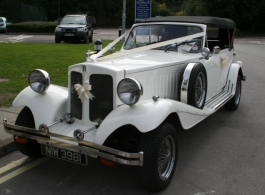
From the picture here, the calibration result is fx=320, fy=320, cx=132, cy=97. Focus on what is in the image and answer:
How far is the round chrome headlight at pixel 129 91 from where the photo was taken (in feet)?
10.7

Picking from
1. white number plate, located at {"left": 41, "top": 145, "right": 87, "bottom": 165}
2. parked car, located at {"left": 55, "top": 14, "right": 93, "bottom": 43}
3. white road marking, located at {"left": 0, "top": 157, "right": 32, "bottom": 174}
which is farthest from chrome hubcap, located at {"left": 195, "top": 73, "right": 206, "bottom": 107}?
parked car, located at {"left": 55, "top": 14, "right": 93, "bottom": 43}

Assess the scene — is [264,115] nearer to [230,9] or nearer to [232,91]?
[232,91]

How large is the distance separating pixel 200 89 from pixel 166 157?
5.22ft

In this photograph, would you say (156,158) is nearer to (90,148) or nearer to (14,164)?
Result: (90,148)

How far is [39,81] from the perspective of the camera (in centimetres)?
399

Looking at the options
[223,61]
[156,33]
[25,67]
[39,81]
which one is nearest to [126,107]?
[39,81]

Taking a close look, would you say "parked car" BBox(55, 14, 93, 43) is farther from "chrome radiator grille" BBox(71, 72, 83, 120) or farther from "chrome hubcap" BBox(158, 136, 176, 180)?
"chrome hubcap" BBox(158, 136, 176, 180)

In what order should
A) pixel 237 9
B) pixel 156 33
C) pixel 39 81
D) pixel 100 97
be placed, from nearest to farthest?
pixel 100 97 < pixel 39 81 < pixel 156 33 < pixel 237 9

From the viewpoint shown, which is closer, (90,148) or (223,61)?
(90,148)

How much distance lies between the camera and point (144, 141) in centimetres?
324

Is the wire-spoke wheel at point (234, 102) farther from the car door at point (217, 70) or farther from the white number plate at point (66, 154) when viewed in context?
the white number plate at point (66, 154)

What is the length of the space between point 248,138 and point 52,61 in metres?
7.43

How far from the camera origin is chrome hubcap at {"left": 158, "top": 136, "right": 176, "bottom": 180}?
3.48m

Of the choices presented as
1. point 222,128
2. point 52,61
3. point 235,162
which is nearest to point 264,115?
point 222,128
